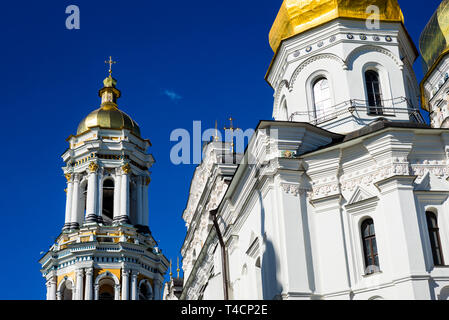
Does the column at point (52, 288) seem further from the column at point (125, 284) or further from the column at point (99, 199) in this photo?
the column at point (99, 199)

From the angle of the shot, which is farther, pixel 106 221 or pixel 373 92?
pixel 106 221

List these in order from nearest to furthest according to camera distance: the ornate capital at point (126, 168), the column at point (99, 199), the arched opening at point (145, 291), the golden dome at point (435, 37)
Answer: the golden dome at point (435, 37) < the column at point (99, 199) < the arched opening at point (145, 291) < the ornate capital at point (126, 168)

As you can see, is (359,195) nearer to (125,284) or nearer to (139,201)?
(125,284)

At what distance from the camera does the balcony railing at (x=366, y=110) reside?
17.2m

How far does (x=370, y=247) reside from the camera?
47.7 feet

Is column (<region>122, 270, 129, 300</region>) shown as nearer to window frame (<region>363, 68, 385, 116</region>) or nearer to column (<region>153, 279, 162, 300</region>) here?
column (<region>153, 279, 162, 300</region>)

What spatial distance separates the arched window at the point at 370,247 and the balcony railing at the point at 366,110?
3.36 metres

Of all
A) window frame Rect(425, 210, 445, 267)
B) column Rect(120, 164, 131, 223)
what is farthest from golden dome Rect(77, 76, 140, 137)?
window frame Rect(425, 210, 445, 267)

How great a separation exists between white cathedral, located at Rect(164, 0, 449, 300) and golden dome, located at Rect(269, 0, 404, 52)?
29mm

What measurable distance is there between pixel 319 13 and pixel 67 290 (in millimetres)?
16591

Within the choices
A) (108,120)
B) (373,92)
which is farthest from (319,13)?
(108,120)

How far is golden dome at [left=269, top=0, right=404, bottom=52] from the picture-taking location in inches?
725

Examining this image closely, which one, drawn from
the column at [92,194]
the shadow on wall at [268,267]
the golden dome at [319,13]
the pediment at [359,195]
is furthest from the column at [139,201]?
the pediment at [359,195]
